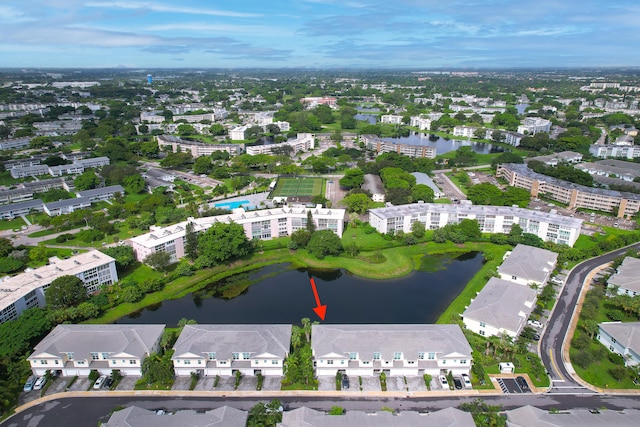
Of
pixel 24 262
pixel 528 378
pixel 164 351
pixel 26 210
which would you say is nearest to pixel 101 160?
pixel 26 210

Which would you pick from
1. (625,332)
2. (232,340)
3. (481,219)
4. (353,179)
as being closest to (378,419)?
(232,340)

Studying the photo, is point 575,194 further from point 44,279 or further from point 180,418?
point 44,279

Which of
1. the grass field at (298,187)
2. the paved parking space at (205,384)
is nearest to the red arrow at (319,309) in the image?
the paved parking space at (205,384)

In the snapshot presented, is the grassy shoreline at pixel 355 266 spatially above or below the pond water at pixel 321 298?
above

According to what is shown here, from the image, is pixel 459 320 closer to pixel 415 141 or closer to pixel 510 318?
pixel 510 318

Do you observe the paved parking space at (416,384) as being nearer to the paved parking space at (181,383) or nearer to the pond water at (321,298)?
the pond water at (321,298)

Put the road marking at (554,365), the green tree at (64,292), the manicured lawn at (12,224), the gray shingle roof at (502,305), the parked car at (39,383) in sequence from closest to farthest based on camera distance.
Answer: the parked car at (39,383) → the road marking at (554,365) → the gray shingle roof at (502,305) → the green tree at (64,292) → the manicured lawn at (12,224)

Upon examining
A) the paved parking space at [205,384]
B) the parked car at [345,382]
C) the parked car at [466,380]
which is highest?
the parked car at [466,380]

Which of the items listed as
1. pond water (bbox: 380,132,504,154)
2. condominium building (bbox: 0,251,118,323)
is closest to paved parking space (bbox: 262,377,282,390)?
condominium building (bbox: 0,251,118,323)
